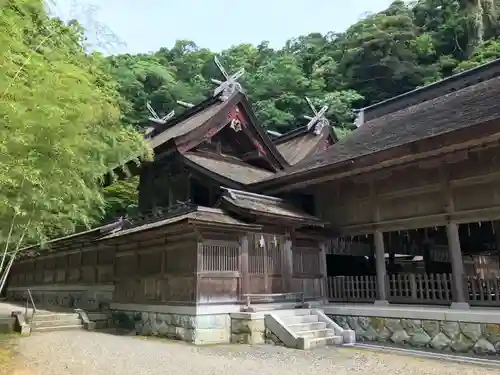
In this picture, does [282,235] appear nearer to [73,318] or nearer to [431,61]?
[73,318]

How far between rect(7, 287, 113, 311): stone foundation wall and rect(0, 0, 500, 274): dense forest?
9.17ft

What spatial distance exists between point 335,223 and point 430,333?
380cm

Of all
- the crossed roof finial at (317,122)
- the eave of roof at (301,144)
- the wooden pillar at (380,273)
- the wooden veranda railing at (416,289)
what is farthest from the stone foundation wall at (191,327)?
the crossed roof finial at (317,122)

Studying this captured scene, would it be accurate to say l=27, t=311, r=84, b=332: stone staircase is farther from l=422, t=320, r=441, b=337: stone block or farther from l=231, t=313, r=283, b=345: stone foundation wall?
l=422, t=320, r=441, b=337: stone block

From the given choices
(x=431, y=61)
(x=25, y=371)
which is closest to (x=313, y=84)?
(x=431, y=61)

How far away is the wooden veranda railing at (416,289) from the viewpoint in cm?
893

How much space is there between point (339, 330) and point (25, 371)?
676cm

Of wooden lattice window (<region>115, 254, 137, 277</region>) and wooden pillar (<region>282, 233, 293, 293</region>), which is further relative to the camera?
wooden lattice window (<region>115, 254, 137, 277</region>)

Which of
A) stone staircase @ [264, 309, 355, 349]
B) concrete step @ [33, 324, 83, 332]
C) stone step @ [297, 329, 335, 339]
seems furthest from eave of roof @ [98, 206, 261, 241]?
concrete step @ [33, 324, 83, 332]

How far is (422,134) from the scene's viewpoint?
9953 millimetres

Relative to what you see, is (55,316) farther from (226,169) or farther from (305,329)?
(305,329)

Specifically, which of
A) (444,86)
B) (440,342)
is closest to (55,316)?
(440,342)

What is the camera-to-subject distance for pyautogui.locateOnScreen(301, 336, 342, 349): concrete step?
9229 millimetres

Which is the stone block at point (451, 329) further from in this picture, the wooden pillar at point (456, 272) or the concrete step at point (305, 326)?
the concrete step at point (305, 326)
